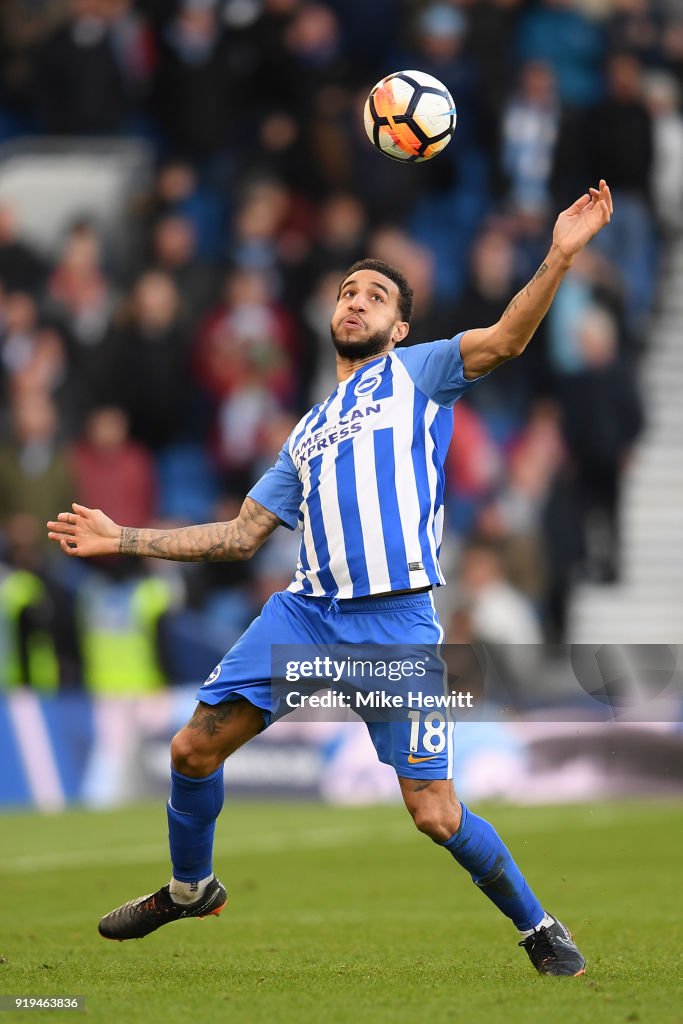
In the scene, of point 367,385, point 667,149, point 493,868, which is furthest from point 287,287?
point 493,868

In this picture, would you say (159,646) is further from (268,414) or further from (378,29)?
(378,29)

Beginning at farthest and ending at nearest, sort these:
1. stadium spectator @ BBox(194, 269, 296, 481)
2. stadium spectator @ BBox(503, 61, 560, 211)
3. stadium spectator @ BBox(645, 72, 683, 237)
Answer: stadium spectator @ BBox(645, 72, 683, 237) → stadium spectator @ BBox(503, 61, 560, 211) → stadium spectator @ BBox(194, 269, 296, 481)

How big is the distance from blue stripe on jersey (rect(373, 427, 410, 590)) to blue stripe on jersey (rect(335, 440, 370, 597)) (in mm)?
90

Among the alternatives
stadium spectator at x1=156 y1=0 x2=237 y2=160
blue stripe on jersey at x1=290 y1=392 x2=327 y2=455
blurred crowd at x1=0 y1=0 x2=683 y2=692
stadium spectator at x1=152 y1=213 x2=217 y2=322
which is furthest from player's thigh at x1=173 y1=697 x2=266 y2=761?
stadium spectator at x1=156 y1=0 x2=237 y2=160

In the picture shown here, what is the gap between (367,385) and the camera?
680 cm

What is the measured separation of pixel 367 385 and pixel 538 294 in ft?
2.67

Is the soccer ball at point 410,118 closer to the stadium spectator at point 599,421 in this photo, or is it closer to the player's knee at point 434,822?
the player's knee at point 434,822

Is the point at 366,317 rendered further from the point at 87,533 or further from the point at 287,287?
the point at 287,287

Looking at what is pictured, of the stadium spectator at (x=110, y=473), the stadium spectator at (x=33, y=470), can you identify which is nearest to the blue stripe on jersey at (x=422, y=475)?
the stadium spectator at (x=33, y=470)

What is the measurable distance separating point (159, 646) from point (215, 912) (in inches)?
309

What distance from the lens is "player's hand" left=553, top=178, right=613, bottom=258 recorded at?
632cm

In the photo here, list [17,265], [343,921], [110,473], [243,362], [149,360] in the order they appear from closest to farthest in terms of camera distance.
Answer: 1. [343,921]
2. [110,473]
3. [149,360]
4. [243,362]
5. [17,265]

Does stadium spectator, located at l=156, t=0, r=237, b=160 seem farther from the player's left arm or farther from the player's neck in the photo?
the player's left arm

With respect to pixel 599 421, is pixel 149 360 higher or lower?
higher
